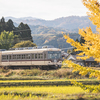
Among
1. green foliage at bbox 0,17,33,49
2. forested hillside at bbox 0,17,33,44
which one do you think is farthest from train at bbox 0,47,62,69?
forested hillside at bbox 0,17,33,44

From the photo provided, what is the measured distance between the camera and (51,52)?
29812 millimetres

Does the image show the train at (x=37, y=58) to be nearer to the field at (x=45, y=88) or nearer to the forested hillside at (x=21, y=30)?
the field at (x=45, y=88)

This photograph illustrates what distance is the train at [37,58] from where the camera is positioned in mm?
29391

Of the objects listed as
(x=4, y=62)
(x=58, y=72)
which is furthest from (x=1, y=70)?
(x=58, y=72)

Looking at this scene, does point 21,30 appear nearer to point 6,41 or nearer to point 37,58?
point 6,41

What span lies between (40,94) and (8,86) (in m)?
6.66

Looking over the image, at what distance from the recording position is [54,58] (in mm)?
29922

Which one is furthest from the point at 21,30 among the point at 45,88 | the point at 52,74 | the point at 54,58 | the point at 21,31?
the point at 45,88

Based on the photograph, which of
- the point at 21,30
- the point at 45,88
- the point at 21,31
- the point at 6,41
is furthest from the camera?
the point at 21,31

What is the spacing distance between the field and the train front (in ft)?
9.90

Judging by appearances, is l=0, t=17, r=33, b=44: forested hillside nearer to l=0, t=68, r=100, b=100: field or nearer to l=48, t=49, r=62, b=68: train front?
l=48, t=49, r=62, b=68: train front

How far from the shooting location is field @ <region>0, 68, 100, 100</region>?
9.76 metres

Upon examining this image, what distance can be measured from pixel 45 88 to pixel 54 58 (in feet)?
49.3

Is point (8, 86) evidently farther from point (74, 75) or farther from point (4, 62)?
point (4, 62)
